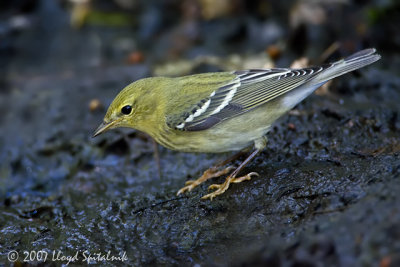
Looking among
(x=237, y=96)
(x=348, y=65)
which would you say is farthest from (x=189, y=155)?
(x=348, y=65)

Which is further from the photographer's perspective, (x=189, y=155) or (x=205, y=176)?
(x=189, y=155)

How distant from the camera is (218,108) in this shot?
4.55 metres

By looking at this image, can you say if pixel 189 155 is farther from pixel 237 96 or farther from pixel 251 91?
pixel 251 91

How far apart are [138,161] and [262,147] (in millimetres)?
1573

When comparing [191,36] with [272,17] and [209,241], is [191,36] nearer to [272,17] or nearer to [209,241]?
[272,17]

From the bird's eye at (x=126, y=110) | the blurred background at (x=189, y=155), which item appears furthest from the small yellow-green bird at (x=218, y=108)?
the blurred background at (x=189, y=155)

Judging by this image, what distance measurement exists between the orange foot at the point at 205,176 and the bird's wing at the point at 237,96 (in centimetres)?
52

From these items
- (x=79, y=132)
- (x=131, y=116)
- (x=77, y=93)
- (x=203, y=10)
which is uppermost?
(x=203, y=10)

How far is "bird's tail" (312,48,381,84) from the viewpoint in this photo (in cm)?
445

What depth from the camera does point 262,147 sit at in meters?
4.60

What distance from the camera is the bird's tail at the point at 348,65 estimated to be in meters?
4.45

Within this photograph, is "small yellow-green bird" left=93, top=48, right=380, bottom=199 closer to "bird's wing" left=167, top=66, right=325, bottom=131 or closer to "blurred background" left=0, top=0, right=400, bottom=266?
"bird's wing" left=167, top=66, right=325, bottom=131

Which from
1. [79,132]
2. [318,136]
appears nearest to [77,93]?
[79,132]

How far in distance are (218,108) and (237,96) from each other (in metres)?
0.24
